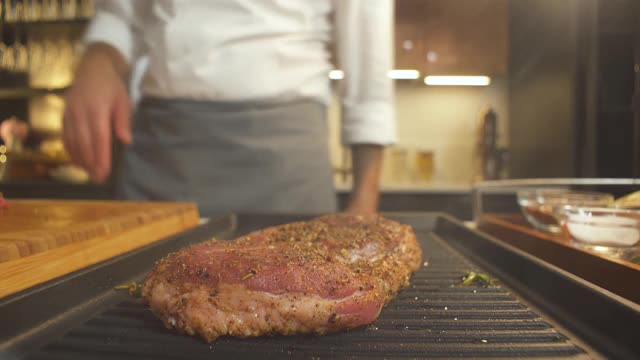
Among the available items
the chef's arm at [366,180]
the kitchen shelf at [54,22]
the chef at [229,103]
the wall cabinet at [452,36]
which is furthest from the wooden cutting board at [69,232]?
the kitchen shelf at [54,22]

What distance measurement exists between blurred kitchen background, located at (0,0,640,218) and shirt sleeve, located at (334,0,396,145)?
1551 millimetres

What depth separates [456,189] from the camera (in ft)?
12.0

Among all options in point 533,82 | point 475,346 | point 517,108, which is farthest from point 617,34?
point 475,346

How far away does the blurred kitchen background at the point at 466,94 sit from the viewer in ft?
10.3

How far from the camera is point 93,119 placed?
174cm

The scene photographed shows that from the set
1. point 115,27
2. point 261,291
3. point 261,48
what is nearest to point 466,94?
point 261,48

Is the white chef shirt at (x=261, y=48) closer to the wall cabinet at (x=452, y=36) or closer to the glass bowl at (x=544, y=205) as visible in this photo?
the glass bowl at (x=544, y=205)

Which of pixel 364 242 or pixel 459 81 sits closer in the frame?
pixel 364 242

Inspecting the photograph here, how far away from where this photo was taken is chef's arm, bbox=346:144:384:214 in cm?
200

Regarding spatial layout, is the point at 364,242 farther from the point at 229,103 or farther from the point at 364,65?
the point at 364,65

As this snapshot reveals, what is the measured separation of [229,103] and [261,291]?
122 centimetres

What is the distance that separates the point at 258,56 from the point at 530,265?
48.5 inches

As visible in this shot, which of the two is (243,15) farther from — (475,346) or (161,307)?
(475,346)

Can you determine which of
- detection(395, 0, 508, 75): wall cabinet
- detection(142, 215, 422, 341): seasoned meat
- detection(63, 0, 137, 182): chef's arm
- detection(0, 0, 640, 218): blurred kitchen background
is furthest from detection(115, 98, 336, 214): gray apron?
detection(395, 0, 508, 75): wall cabinet
